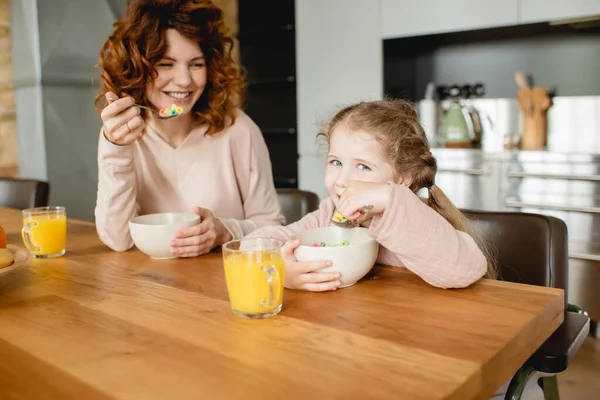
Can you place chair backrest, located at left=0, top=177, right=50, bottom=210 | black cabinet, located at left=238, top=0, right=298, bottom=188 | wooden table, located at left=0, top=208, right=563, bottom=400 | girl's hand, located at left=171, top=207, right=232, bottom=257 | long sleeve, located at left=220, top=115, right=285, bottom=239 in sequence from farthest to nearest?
black cabinet, located at left=238, top=0, right=298, bottom=188
chair backrest, located at left=0, top=177, right=50, bottom=210
long sleeve, located at left=220, top=115, right=285, bottom=239
girl's hand, located at left=171, top=207, right=232, bottom=257
wooden table, located at left=0, top=208, right=563, bottom=400

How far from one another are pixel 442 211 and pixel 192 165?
72cm

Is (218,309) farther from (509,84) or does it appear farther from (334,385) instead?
(509,84)

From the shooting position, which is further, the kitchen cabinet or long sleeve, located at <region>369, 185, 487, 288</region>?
the kitchen cabinet

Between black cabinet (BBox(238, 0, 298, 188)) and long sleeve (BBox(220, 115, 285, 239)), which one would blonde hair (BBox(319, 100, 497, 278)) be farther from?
black cabinet (BBox(238, 0, 298, 188))

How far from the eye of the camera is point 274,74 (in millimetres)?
4281

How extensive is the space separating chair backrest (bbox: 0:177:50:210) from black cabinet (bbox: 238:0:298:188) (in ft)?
6.98

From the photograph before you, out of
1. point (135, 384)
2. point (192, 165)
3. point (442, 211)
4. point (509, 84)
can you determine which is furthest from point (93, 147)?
point (135, 384)

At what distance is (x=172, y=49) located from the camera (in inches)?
59.5

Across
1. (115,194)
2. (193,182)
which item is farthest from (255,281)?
(193,182)

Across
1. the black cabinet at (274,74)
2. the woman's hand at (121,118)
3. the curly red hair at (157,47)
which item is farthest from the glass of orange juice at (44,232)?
the black cabinet at (274,74)

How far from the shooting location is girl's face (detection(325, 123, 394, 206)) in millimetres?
1152

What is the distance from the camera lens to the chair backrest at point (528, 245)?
1188 millimetres

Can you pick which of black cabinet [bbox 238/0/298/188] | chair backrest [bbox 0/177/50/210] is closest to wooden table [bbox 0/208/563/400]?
chair backrest [bbox 0/177/50/210]

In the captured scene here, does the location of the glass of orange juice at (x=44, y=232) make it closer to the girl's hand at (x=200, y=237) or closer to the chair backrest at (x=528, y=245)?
the girl's hand at (x=200, y=237)
